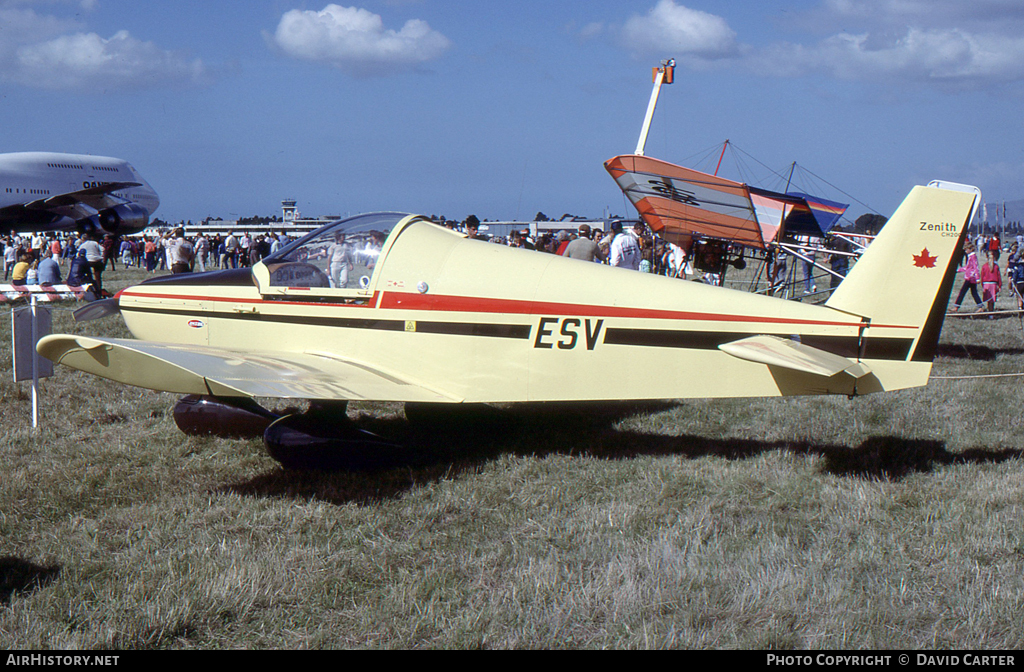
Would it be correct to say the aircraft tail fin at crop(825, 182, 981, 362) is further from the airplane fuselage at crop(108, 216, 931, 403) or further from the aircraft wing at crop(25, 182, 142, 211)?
the aircraft wing at crop(25, 182, 142, 211)

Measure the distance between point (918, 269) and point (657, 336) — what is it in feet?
5.18

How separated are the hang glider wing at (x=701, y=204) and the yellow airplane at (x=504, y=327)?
481cm

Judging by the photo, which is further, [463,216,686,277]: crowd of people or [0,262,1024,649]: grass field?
[463,216,686,277]: crowd of people

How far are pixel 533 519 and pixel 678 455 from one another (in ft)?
5.20


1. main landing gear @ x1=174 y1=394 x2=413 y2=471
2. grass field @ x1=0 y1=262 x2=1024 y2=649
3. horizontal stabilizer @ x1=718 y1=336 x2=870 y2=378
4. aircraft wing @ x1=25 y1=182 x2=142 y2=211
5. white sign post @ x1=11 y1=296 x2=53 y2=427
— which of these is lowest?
grass field @ x1=0 y1=262 x2=1024 y2=649

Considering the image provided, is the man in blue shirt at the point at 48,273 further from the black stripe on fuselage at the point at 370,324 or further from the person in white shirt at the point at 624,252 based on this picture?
the person in white shirt at the point at 624,252

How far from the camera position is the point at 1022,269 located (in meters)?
21.8

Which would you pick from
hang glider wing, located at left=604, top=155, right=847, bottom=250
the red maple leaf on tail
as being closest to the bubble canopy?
the red maple leaf on tail

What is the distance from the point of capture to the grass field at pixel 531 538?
298 cm

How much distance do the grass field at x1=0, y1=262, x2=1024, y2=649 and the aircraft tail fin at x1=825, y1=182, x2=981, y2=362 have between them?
3.34 ft

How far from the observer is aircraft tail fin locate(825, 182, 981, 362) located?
4.41 metres

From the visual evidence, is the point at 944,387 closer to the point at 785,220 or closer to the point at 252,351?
the point at 785,220

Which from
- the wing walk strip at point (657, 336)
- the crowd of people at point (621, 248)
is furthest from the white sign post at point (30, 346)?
the crowd of people at point (621, 248)
